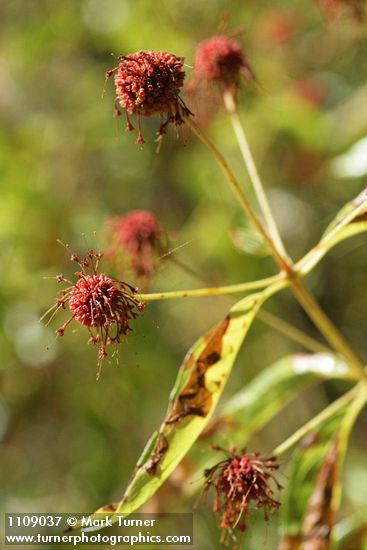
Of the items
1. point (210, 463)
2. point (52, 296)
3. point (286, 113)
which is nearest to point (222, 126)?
point (286, 113)

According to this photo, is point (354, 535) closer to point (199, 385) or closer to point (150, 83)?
point (199, 385)

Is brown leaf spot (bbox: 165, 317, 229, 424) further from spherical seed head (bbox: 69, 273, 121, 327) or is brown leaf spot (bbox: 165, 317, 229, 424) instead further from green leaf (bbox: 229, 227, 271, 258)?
green leaf (bbox: 229, 227, 271, 258)

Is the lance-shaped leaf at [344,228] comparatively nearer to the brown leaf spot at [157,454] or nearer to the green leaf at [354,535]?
the brown leaf spot at [157,454]

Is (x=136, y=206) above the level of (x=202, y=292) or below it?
above

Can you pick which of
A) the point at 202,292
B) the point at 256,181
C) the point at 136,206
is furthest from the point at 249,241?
the point at 136,206

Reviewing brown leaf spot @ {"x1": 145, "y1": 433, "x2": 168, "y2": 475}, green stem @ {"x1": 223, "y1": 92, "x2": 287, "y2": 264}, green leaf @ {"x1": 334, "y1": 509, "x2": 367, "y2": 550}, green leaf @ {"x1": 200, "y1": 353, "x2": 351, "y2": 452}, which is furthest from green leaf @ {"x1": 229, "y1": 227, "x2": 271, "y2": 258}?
green leaf @ {"x1": 334, "y1": 509, "x2": 367, "y2": 550}

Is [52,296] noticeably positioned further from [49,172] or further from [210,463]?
[210,463]
